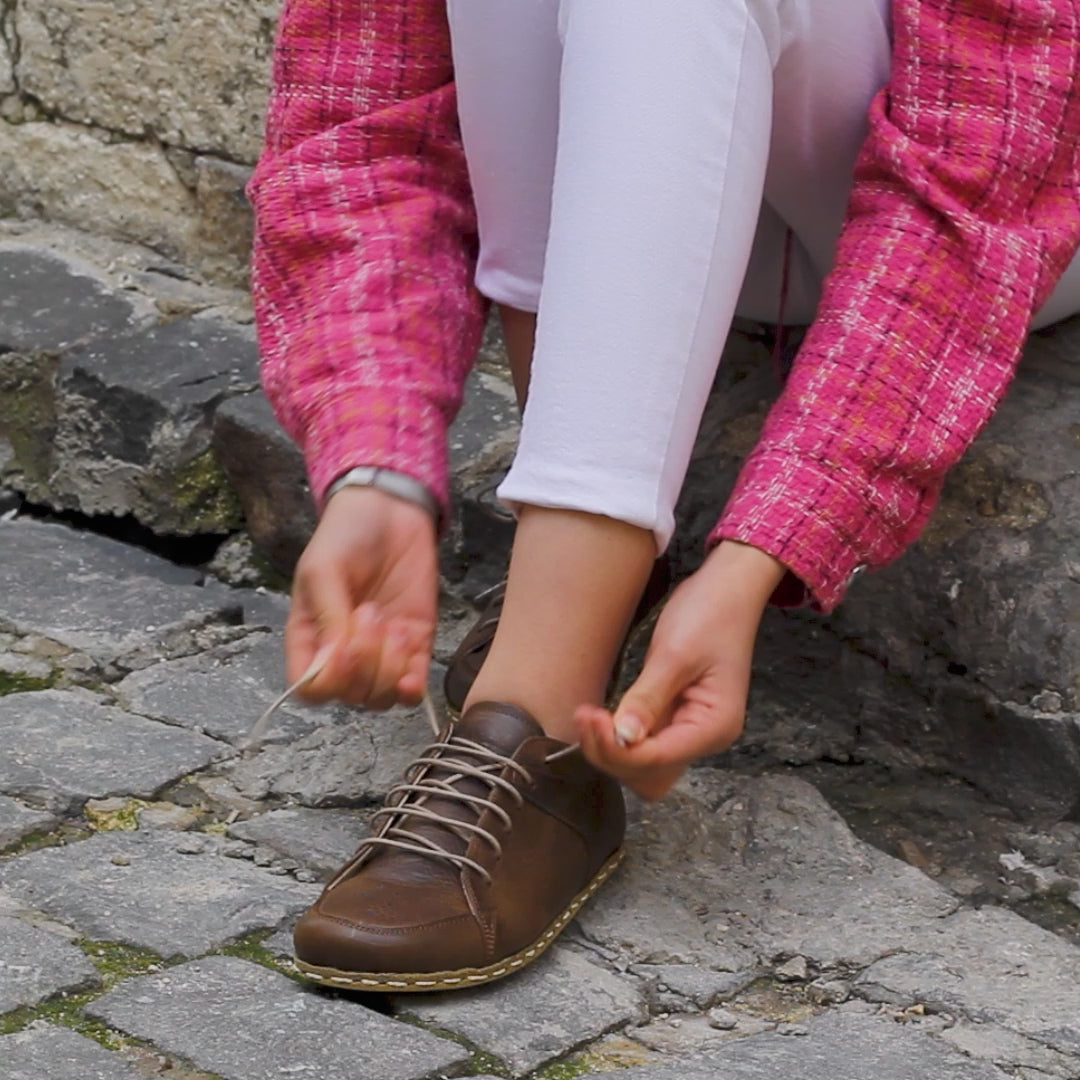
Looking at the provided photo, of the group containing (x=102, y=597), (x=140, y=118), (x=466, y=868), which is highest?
(x=140, y=118)

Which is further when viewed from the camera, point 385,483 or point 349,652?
point 385,483

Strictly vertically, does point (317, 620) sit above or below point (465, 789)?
above

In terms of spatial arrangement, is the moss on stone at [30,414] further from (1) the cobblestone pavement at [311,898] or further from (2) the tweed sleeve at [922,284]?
(2) the tweed sleeve at [922,284]

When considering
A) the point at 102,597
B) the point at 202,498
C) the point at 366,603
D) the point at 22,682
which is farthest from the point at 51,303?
the point at 366,603

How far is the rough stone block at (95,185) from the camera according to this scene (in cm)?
270

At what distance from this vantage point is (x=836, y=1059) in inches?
53.7

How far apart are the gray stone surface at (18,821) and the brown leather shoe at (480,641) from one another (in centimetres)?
37

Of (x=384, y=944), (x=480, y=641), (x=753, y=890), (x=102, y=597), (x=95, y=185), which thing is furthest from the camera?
(x=95, y=185)

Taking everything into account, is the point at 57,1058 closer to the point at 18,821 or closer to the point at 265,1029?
the point at 265,1029

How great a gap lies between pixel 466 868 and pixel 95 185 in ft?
5.31

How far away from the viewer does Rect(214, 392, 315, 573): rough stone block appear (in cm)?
223

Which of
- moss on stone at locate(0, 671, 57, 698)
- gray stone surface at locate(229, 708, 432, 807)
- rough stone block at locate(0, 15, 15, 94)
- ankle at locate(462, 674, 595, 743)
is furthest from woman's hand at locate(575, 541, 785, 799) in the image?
rough stone block at locate(0, 15, 15, 94)

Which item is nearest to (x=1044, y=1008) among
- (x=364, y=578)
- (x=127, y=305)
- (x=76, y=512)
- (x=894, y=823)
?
(x=894, y=823)

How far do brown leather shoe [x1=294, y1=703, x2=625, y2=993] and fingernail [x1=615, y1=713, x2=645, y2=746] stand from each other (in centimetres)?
20
